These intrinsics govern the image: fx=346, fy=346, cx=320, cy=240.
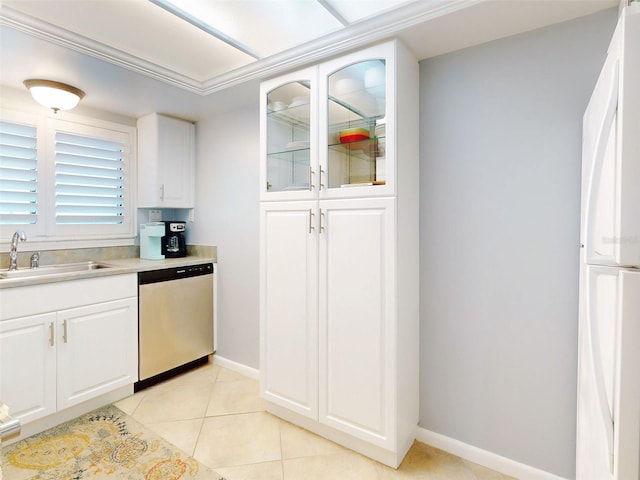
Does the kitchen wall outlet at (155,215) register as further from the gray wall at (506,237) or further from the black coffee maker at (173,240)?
the gray wall at (506,237)

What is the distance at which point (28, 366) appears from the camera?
2.04 metres

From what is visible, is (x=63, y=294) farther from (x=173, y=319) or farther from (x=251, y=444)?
(x=251, y=444)

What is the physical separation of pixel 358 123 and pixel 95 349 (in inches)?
90.1

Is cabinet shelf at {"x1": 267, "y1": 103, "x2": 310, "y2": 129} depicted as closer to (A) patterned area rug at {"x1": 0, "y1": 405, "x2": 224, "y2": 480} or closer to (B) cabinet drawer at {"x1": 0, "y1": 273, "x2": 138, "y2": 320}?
(B) cabinet drawer at {"x1": 0, "y1": 273, "x2": 138, "y2": 320}

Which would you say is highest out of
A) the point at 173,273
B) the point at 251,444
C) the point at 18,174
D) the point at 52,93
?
the point at 52,93

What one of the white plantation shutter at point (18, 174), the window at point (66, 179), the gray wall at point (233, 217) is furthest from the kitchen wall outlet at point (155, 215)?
the white plantation shutter at point (18, 174)

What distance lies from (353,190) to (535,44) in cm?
116

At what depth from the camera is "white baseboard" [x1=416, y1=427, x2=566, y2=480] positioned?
1.76m

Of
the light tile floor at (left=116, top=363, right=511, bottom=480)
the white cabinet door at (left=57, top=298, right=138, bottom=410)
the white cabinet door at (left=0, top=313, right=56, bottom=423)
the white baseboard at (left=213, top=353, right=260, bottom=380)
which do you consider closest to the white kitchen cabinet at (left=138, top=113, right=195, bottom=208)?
the white cabinet door at (left=57, top=298, right=138, bottom=410)

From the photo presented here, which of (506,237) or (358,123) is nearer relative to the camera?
(506,237)

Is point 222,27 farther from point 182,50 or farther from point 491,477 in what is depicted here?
point 491,477

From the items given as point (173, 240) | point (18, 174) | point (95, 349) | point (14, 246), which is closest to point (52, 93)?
point (18, 174)

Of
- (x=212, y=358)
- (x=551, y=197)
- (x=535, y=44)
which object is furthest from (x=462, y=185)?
(x=212, y=358)

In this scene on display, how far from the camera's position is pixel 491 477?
1808mm
